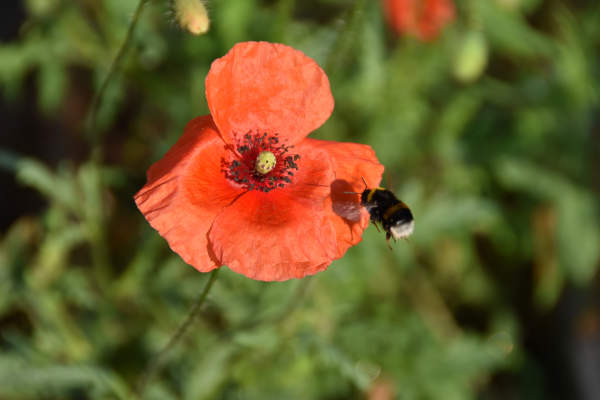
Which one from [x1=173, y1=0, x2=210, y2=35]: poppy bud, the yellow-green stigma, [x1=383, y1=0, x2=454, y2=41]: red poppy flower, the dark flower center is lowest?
[x1=383, y1=0, x2=454, y2=41]: red poppy flower

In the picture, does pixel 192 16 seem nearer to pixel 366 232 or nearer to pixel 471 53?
pixel 471 53

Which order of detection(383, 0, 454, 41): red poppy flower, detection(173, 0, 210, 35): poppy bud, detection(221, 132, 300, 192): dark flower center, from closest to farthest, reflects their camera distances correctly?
1. detection(173, 0, 210, 35): poppy bud
2. detection(221, 132, 300, 192): dark flower center
3. detection(383, 0, 454, 41): red poppy flower

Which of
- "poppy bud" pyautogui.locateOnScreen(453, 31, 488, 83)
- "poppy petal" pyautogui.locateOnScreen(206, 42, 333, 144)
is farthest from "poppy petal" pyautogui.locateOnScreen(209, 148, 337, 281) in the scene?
"poppy bud" pyautogui.locateOnScreen(453, 31, 488, 83)

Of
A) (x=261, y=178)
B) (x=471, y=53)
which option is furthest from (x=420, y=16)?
(x=261, y=178)

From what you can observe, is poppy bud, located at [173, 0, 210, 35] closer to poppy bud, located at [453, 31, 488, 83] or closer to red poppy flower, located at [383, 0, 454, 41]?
poppy bud, located at [453, 31, 488, 83]

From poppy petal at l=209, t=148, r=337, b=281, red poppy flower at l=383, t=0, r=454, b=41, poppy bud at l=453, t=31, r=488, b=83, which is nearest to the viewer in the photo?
poppy petal at l=209, t=148, r=337, b=281

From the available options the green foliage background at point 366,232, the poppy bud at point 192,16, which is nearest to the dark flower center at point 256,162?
the poppy bud at point 192,16

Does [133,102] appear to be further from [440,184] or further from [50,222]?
[440,184]

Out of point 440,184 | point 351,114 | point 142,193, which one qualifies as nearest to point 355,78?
point 351,114
